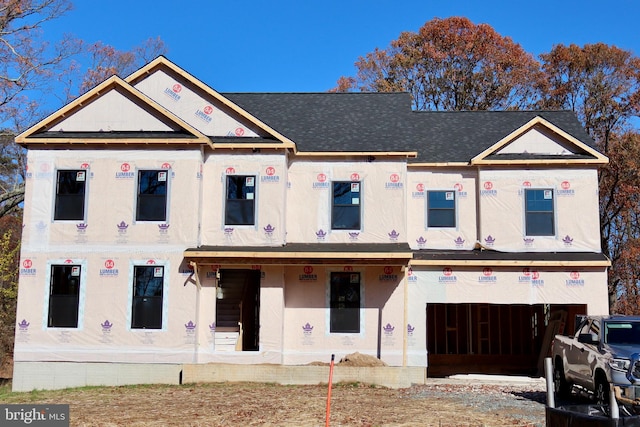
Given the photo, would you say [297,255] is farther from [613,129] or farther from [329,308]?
[613,129]

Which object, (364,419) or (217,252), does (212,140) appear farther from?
(364,419)

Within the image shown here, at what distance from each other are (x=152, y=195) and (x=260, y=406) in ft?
24.6

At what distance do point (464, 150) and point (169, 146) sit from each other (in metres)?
9.06

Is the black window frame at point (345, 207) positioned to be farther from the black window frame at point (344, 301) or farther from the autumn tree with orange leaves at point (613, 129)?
the autumn tree with orange leaves at point (613, 129)

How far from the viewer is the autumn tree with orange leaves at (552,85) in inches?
1344

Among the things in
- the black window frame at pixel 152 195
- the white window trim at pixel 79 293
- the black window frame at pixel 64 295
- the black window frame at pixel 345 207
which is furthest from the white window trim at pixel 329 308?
the black window frame at pixel 64 295

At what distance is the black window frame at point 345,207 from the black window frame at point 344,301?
1.42 metres

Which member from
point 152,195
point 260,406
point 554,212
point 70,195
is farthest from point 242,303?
point 554,212

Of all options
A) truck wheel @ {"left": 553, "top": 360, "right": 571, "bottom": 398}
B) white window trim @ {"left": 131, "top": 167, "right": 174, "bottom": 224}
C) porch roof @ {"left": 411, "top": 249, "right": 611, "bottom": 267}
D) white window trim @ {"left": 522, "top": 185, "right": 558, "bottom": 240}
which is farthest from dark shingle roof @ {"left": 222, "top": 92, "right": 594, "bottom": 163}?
truck wheel @ {"left": 553, "top": 360, "right": 571, "bottom": 398}

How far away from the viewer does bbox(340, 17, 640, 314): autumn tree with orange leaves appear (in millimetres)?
34125

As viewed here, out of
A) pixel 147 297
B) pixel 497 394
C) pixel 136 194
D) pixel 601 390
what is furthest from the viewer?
pixel 136 194

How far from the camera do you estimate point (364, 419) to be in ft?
41.3

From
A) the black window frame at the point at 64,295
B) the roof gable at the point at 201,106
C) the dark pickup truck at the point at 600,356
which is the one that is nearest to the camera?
the dark pickup truck at the point at 600,356

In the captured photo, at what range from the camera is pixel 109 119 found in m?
19.4
